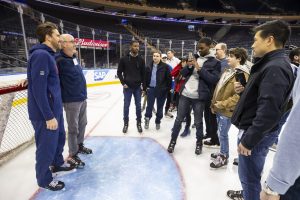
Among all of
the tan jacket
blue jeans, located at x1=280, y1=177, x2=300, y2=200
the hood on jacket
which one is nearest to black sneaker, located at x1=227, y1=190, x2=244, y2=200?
the tan jacket

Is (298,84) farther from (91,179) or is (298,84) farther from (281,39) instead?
(91,179)

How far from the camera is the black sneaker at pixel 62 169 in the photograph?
274 centimetres

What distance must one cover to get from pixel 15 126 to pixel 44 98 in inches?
73.7

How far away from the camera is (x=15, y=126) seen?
3576 mm

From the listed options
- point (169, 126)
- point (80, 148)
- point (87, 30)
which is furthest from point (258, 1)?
point (80, 148)

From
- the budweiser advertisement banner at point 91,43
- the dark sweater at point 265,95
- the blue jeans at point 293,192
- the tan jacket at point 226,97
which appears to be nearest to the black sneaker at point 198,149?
the tan jacket at point 226,97

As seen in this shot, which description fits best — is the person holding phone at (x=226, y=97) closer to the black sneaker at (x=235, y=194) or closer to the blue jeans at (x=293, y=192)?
the black sneaker at (x=235, y=194)

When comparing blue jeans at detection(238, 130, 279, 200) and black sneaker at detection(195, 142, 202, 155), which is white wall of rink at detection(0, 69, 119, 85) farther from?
blue jeans at detection(238, 130, 279, 200)

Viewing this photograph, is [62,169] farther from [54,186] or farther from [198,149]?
[198,149]

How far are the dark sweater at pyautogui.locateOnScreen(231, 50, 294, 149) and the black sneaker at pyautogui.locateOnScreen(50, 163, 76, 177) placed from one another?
2092 millimetres

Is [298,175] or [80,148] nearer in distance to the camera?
[298,175]

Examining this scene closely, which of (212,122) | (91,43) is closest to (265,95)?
(212,122)

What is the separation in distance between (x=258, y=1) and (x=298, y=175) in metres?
30.3

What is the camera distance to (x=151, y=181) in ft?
8.70
